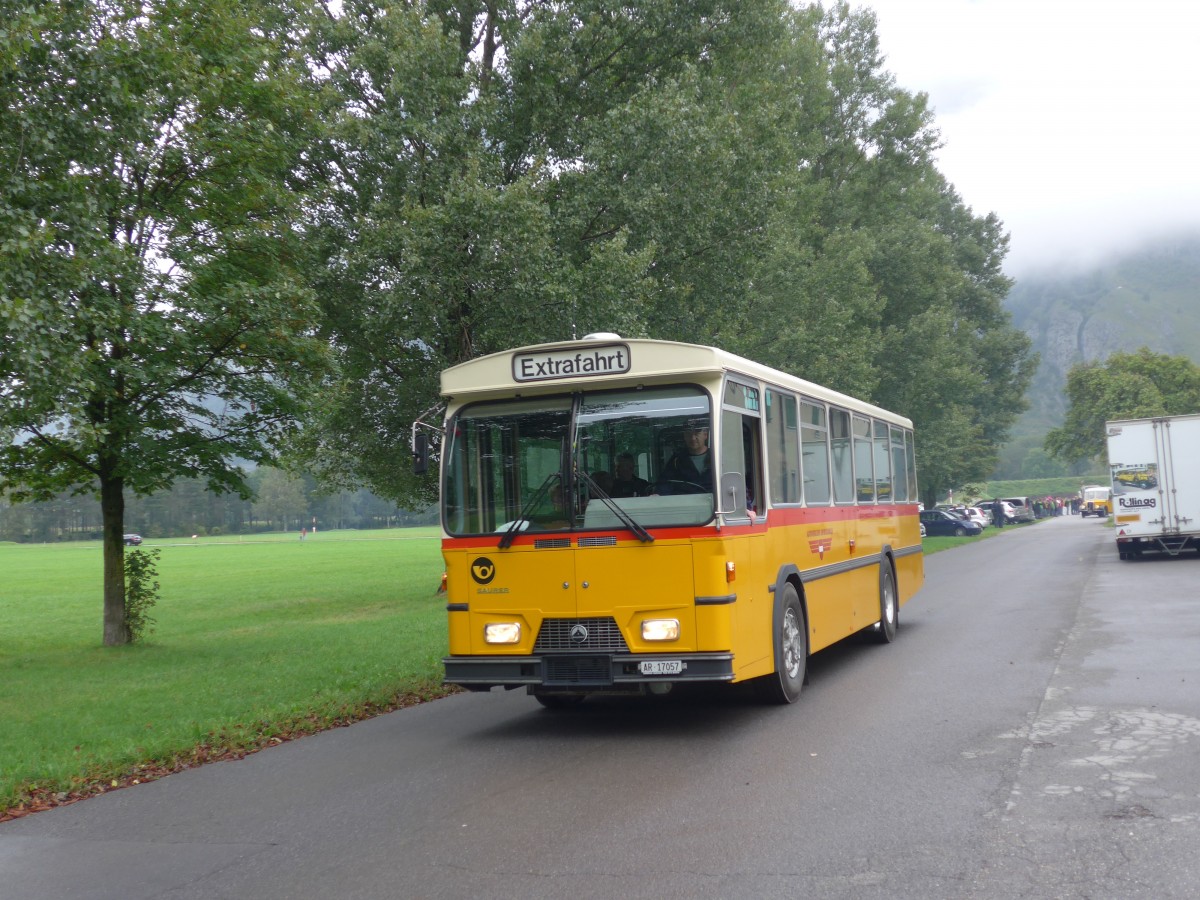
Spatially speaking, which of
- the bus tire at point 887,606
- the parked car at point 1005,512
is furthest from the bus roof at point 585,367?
the parked car at point 1005,512

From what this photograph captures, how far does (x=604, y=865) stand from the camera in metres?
5.56

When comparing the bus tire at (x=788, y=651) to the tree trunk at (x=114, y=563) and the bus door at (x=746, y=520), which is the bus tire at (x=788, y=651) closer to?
the bus door at (x=746, y=520)

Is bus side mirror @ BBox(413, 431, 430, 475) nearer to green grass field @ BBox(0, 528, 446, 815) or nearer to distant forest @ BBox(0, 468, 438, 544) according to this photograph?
green grass field @ BBox(0, 528, 446, 815)

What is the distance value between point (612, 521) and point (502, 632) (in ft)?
4.10

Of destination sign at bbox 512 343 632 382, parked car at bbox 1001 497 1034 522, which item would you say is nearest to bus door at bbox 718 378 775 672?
destination sign at bbox 512 343 632 382

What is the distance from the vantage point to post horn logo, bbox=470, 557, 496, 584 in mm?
9297

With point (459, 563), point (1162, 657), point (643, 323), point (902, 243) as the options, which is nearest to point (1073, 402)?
point (902, 243)

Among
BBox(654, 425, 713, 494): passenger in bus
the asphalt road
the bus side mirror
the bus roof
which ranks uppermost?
the bus roof

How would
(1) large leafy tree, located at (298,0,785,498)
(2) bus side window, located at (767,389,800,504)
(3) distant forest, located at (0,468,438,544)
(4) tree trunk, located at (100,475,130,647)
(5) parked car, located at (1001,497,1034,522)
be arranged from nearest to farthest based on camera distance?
(2) bus side window, located at (767,389,800,504) < (4) tree trunk, located at (100,475,130,647) < (1) large leafy tree, located at (298,0,785,498) < (5) parked car, located at (1001,497,1034,522) < (3) distant forest, located at (0,468,438,544)

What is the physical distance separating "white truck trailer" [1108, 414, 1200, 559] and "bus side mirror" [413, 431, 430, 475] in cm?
2348

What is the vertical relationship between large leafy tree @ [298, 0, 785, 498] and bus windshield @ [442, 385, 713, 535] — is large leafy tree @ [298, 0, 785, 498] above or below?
above

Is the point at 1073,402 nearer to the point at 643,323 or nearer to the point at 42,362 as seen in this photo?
the point at 643,323

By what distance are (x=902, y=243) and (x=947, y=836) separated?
39.1 metres

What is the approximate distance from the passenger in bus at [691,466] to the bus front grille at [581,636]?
1144mm
